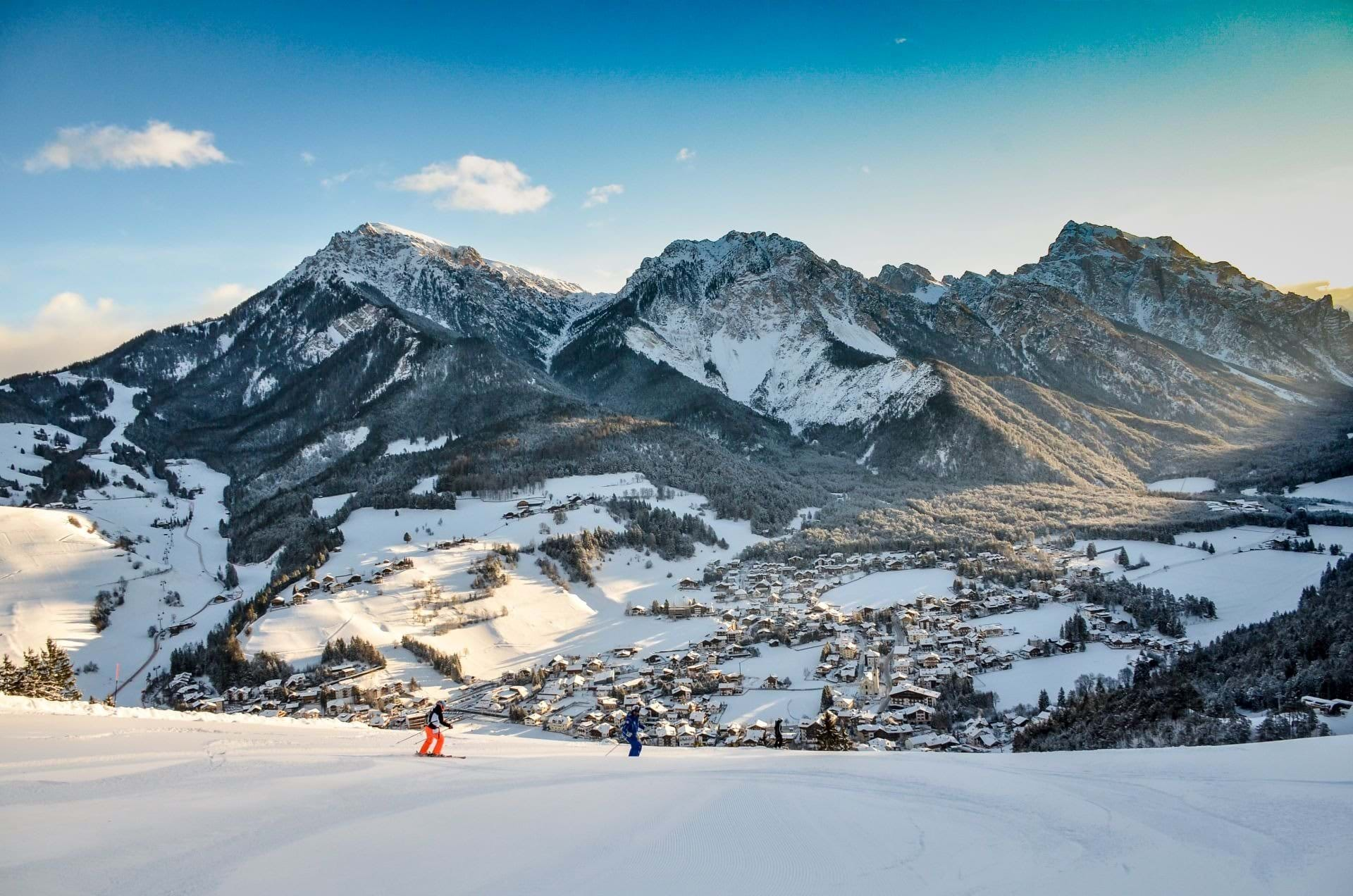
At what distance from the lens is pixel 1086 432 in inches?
5797

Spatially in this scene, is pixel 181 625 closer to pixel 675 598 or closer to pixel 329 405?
pixel 675 598

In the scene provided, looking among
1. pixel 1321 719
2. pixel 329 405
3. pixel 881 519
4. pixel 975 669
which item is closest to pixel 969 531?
pixel 881 519

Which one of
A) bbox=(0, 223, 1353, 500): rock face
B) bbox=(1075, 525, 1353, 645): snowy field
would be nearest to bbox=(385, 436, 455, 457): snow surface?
bbox=(0, 223, 1353, 500): rock face

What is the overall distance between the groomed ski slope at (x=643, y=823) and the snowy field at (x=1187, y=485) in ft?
385

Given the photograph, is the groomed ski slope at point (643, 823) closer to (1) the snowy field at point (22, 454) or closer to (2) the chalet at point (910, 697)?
(2) the chalet at point (910, 697)

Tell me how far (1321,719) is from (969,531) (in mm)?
63991

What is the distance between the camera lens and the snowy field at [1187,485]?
109m

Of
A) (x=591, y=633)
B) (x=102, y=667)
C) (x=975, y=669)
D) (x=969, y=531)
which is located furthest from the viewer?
(x=969, y=531)

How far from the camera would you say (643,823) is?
31.9 feet

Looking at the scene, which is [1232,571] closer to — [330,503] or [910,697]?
[910,697]


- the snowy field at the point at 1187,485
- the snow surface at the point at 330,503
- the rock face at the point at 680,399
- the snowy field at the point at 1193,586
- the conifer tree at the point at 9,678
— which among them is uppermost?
the rock face at the point at 680,399

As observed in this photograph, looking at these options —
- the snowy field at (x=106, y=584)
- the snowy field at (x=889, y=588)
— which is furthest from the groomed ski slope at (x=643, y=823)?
the snowy field at (x=889, y=588)

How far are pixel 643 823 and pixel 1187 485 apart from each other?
134081 mm

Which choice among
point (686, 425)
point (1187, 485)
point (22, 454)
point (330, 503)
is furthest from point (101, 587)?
point (1187, 485)
